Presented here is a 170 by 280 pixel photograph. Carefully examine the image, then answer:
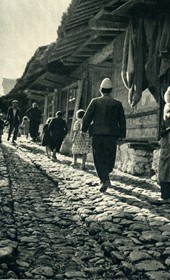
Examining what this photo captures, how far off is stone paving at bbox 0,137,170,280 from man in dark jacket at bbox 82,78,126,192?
466 millimetres

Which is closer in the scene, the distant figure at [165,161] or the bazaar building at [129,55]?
the distant figure at [165,161]

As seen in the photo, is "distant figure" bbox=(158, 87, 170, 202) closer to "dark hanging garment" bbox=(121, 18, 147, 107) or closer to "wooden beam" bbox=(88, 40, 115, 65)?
"dark hanging garment" bbox=(121, 18, 147, 107)

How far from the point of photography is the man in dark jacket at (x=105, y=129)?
6.27 metres

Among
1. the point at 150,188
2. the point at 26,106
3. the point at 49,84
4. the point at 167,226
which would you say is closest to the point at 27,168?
the point at 150,188

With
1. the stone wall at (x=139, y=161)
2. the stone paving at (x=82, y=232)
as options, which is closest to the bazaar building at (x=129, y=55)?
the stone wall at (x=139, y=161)

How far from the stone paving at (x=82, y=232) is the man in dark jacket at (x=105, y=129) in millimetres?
466

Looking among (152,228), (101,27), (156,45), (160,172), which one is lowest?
(152,228)

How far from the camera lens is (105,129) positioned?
20.6 feet

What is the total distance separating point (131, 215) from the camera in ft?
14.4

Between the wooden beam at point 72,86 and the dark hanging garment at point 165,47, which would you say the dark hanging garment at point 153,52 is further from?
the wooden beam at point 72,86

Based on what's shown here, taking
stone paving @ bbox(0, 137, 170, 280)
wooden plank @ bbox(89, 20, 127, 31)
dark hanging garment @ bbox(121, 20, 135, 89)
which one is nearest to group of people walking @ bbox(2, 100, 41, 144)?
wooden plank @ bbox(89, 20, 127, 31)

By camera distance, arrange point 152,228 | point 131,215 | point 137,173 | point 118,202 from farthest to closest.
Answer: point 137,173, point 118,202, point 131,215, point 152,228

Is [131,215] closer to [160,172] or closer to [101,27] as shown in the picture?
[160,172]

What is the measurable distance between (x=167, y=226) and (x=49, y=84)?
15.2m
